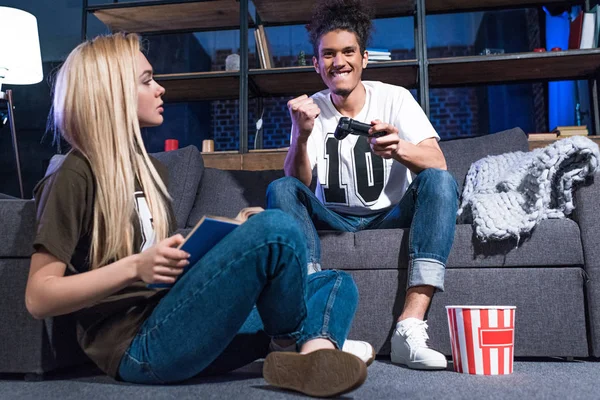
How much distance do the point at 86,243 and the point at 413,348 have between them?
2.63ft

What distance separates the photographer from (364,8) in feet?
7.00

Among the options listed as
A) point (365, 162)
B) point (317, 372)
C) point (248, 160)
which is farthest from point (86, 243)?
point (248, 160)

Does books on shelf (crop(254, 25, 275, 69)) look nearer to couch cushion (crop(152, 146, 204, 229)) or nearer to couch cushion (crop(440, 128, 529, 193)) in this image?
couch cushion (crop(152, 146, 204, 229))

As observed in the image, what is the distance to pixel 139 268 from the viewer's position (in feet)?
3.09

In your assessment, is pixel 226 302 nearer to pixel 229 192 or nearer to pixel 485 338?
pixel 485 338

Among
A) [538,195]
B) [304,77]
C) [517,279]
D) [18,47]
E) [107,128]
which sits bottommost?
[517,279]

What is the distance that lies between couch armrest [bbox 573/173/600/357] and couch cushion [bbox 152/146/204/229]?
1398 mm

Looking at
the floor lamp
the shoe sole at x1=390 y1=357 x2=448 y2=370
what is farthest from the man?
the floor lamp

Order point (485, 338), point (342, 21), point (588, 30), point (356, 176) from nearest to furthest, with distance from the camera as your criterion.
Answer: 1. point (485, 338)
2. point (356, 176)
3. point (342, 21)
4. point (588, 30)

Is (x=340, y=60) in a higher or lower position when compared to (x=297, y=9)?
lower

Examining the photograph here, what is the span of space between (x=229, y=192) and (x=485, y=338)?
139 centimetres

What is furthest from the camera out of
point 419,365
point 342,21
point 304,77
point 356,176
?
point 304,77

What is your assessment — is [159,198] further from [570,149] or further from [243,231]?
[570,149]

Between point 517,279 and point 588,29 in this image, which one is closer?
point 517,279
